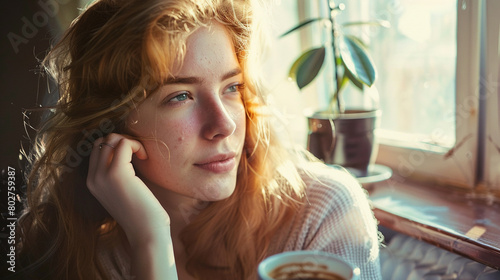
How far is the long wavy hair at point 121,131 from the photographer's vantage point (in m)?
0.66

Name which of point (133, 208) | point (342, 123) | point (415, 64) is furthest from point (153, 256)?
point (415, 64)

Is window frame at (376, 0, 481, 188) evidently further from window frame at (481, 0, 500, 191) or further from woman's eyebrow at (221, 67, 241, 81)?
woman's eyebrow at (221, 67, 241, 81)

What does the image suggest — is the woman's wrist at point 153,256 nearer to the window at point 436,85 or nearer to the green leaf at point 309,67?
the green leaf at point 309,67

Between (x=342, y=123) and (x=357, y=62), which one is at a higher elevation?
(x=357, y=62)

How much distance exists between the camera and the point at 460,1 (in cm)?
95

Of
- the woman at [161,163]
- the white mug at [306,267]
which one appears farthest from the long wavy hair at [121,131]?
the white mug at [306,267]

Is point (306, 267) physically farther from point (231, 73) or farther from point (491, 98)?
point (491, 98)

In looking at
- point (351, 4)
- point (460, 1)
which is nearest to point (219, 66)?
point (460, 1)

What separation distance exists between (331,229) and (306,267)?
365 mm

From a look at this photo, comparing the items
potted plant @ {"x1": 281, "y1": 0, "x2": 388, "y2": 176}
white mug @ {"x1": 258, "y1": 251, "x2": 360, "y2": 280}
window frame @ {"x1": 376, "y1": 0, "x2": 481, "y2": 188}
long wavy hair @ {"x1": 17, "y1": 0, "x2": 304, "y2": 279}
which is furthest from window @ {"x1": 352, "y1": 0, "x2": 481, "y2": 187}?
white mug @ {"x1": 258, "y1": 251, "x2": 360, "y2": 280}

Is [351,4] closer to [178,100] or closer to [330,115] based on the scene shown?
[330,115]

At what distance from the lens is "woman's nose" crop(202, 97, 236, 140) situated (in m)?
0.68

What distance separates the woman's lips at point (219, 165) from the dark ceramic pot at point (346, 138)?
392 mm

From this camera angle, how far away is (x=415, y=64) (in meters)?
1.17
